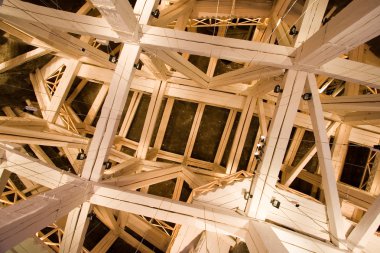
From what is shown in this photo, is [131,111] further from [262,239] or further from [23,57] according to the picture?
[262,239]

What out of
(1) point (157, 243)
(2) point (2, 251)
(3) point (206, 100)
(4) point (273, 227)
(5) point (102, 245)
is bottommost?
(5) point (102, 245)

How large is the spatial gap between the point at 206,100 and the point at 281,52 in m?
2.98

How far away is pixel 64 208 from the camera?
1929 mm

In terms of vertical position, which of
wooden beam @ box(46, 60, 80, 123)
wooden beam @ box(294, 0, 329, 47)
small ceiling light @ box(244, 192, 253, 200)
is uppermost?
wooden beam @ box(294, 0, 329, 47)

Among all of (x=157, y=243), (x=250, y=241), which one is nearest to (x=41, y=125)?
(x=157, y=243)

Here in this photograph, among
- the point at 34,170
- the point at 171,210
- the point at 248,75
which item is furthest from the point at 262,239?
the point at 34,170

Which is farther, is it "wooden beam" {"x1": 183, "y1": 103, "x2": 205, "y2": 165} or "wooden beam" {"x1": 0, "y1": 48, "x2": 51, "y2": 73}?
"wooden beam" {"x1": 183, "y1": 103, "x2": 205, "y2": 165}

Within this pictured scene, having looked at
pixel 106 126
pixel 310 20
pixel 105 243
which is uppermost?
pixel 310 20

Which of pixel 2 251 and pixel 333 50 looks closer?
pixel 2 251

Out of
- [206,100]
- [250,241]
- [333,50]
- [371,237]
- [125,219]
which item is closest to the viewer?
[333,50]

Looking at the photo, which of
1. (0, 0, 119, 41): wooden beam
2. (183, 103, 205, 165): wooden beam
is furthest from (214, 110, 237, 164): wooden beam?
(0, 0, 119, 41): wooden beam

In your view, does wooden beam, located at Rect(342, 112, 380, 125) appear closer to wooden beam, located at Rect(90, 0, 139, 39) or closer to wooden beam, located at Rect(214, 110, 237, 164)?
wooden beam, located at Rect(214, 110, 237, 164)

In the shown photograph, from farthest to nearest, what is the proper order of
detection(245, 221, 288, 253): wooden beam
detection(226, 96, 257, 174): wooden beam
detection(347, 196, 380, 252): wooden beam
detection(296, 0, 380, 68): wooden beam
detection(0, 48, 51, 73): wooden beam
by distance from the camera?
detection(226, 96, 257, 174): wooden beam, detection(0, 48, 51, 73): wooden beam, detection(347, 196, 380, 252): wooden beam, detection(245, 221, 288, 253): wooden beam, detection(296, 0, 380, 68): wooden beam

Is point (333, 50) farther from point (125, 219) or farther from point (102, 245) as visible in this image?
point (102, 245)
